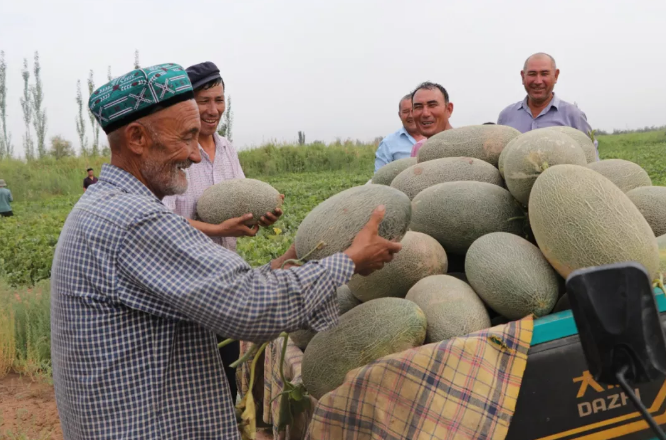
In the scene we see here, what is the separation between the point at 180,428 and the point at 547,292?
5.30ft

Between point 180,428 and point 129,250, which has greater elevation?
point 129,250

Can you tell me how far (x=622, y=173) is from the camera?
3422 millimetres

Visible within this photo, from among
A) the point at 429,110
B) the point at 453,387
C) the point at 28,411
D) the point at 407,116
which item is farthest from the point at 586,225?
the point at 28,411

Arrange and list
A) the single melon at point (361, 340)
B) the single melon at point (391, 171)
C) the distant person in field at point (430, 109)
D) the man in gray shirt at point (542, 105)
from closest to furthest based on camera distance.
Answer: the single melon at point (361, 340) → the single melon at point (391, 171) → the distant person in field at point (430, 109) → the man in gray shirt at point (542, 105)

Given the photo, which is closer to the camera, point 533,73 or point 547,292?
point 547,292

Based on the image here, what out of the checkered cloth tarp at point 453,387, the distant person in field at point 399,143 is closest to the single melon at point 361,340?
the checkered cloth tarp at point 453,387

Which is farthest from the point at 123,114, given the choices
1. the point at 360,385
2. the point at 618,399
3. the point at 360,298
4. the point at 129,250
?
the point at 618,399

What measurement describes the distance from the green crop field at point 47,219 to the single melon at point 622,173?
5056 millimetres

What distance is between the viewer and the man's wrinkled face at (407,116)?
651 centimetres

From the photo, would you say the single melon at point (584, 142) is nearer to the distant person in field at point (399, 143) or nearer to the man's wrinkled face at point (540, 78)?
the distant person in field at point (399, 143)

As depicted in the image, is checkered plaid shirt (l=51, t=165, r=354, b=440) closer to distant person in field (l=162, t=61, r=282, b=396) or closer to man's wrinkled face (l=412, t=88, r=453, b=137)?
distant person in field (l=162, t=61, r=282, b=396)

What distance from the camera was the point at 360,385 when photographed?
2.36m

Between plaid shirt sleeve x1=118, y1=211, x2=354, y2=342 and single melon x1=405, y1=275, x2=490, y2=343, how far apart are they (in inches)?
30.4

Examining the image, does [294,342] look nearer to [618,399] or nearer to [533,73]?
[618,399]
